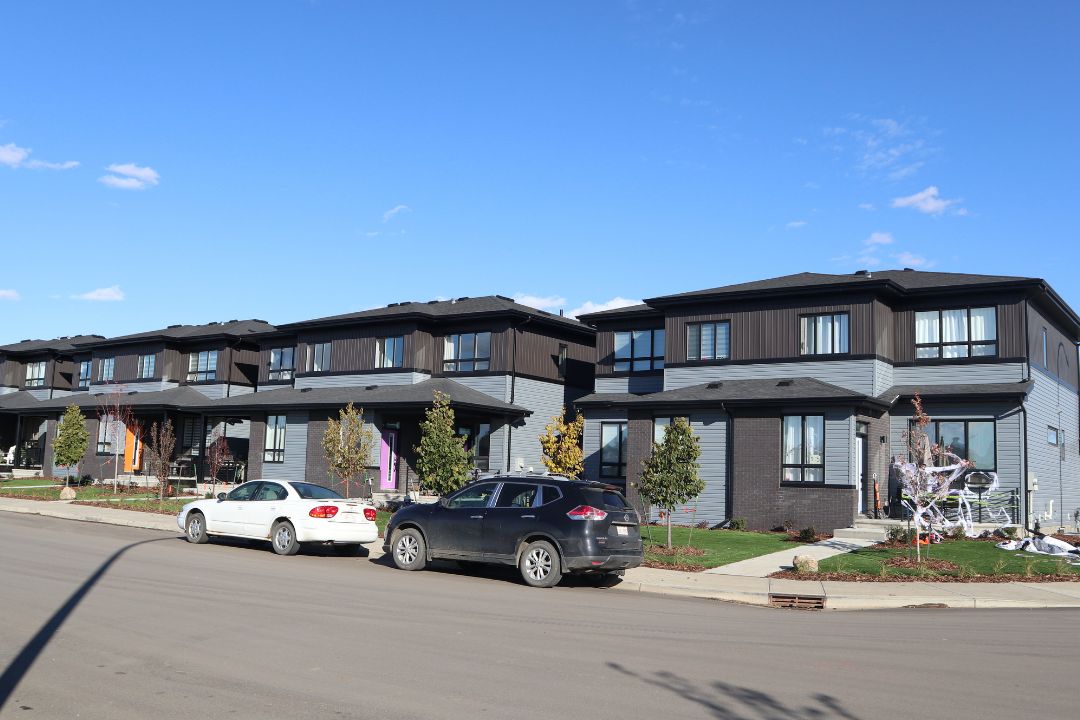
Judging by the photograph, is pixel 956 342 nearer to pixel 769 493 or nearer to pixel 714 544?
pixel 769 493

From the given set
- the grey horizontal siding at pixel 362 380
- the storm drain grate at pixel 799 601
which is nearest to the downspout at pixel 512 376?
the grey horizontal siding at pixel 362 380

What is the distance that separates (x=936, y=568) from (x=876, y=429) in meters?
9.39

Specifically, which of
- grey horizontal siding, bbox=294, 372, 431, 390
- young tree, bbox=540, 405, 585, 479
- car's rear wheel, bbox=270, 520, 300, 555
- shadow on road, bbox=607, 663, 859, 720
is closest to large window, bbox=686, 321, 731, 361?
young tree, bbox=540, 405, 585, 479

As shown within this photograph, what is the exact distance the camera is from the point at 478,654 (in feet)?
29.1

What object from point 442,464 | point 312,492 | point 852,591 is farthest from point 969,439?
point 312,492

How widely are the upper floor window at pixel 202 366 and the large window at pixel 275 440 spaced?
891 centimetres

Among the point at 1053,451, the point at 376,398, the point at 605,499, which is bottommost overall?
the point at 605,499

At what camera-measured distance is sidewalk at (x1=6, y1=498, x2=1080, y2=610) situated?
543 inches

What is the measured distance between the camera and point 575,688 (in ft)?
25.0

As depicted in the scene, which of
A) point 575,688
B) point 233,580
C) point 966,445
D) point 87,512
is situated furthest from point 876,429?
point 87,512

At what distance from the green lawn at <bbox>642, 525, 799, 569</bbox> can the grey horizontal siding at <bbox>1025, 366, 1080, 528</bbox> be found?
8.13m

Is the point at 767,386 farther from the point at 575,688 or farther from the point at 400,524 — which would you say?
the point at 575,688

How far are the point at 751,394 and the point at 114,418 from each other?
31300 mm

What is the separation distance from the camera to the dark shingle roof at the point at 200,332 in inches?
1713
